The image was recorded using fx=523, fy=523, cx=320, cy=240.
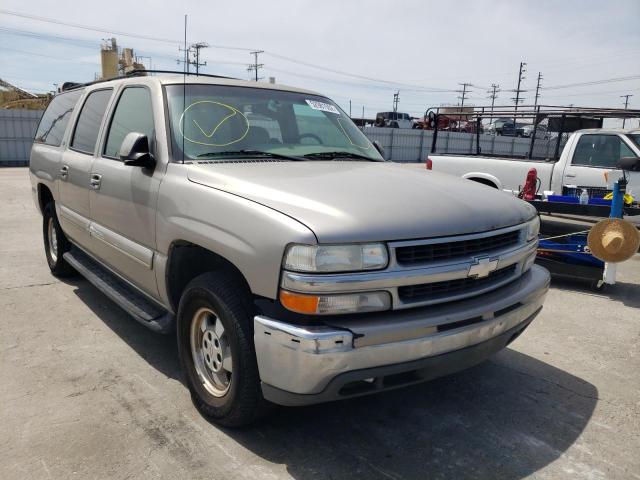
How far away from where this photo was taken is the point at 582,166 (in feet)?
24.9

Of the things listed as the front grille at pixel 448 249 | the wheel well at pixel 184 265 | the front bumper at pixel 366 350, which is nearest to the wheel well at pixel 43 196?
the wheel well at pixel 184 265

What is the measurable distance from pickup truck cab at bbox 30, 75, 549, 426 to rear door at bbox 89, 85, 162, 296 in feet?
0.05

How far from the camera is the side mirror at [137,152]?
3.18m

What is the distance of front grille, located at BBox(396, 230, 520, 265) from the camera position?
237 centimetres

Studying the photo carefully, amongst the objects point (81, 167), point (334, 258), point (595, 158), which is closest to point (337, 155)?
point (334, 258)

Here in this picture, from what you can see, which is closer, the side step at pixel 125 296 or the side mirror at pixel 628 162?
the side step at pixel 125 296

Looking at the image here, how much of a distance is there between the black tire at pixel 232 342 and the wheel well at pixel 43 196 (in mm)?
3388

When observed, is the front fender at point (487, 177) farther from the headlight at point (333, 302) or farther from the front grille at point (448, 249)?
the headlight at point (333, 302)

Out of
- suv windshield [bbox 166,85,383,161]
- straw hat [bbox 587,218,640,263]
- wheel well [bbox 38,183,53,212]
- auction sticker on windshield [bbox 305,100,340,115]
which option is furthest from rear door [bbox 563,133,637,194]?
wheel well [bbox 38,183,53,212]

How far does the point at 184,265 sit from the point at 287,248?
43.7 inches

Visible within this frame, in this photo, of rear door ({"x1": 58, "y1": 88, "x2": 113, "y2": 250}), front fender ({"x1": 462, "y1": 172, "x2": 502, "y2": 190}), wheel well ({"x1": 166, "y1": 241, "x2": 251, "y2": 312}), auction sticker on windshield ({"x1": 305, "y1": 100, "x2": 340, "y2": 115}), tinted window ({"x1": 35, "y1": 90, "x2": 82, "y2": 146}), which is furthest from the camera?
front fender ({"x1": 462, "y1": 172, "x2": 502, "y2": 190})

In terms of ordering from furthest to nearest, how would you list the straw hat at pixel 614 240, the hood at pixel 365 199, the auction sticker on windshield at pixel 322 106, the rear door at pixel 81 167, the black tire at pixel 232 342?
the straw hat at pixel 614 240 < the rear door at pixel 81 167 < the auction sticker on windshield at pixel 322 106 < the black tire at pixel 232 342 < the hood at pixel 365 199

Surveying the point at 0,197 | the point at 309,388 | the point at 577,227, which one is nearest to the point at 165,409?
the point at 309,388

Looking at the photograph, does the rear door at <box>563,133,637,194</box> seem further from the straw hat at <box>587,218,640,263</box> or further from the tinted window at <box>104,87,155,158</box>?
the tinted window at <box>104,87,155,158</box>
